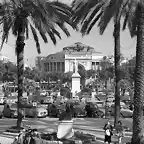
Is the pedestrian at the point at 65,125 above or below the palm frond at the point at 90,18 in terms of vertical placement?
below

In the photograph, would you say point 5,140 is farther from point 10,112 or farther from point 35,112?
point 10,112

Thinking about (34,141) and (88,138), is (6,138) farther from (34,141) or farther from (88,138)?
(34,141)

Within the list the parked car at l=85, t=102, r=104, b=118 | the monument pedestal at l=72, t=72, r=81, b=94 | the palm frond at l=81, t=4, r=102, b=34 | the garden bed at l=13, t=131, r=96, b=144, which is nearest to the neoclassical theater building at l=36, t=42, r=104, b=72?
the monument pedestal at l=72, t=72, r=81, b=94

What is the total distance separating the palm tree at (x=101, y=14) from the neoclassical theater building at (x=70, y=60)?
12586 centimetres

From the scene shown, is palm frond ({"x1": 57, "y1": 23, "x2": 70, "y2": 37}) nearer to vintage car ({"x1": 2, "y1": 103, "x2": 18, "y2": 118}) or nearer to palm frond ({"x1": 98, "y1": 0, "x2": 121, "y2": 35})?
palm frond ({"x1": 98, "y1": 0, "x2": 121, "y2": 35})

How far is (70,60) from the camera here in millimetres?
151000

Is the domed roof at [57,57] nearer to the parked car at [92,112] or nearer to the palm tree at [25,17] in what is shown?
the parked car at [92,112]

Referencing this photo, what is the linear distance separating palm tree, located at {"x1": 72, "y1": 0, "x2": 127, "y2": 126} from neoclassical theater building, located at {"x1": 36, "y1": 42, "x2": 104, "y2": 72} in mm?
125861

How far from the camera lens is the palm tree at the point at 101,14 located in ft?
46.5

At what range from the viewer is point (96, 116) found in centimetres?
2842

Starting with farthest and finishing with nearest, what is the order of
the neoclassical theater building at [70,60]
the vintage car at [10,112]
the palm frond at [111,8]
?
the neoclassical theater building at [70,60], the vintage car at [10,112], the palm frond at [111,8]

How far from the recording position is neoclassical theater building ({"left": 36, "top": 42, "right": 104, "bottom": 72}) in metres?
149

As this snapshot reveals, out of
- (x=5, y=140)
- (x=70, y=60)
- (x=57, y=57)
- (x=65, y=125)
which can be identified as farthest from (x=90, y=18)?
(x=57, y=57)

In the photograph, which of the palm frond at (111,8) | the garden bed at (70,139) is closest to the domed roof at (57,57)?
the garden bed at (70,139)
